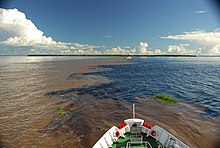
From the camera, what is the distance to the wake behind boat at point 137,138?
10.5 m

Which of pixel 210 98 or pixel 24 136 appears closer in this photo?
pixel 24 136

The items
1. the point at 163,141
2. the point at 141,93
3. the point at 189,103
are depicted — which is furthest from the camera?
the point at 141,93

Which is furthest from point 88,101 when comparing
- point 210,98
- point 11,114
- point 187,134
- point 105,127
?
point 210,98

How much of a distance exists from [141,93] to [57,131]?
61.5 feet

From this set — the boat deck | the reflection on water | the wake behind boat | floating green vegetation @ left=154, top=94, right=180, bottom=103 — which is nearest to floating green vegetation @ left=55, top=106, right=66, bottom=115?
the reflection on water

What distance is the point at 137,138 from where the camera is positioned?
11164 millimetres

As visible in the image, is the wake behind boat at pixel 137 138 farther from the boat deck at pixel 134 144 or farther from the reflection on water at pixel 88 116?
the reflection on water at pixel 88 116

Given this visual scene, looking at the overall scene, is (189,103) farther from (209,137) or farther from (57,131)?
(57,131)

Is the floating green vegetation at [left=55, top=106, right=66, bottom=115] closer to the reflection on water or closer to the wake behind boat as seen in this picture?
the reflection on water

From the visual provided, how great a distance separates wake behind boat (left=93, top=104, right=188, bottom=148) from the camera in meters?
10.5

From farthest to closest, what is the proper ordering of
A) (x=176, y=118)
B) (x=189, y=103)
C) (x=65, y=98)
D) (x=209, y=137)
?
(x=65, y=98) → (x=189, y=103) → (x=176, y=118) → (x=209, y=137)

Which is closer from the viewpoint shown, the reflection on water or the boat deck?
the boat deck

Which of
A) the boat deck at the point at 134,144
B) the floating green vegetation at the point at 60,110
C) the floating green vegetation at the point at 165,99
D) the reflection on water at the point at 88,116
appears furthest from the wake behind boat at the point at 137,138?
the floating green vegetation at the point at 165,99

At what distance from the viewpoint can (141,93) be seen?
30.3m
